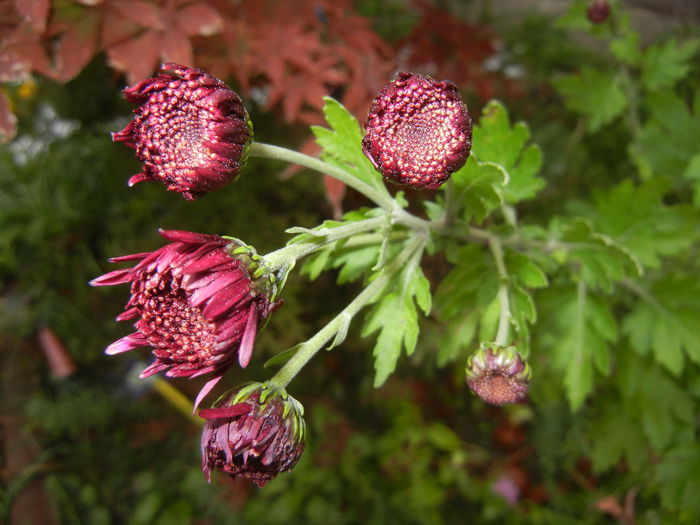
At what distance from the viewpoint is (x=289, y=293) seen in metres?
2.23

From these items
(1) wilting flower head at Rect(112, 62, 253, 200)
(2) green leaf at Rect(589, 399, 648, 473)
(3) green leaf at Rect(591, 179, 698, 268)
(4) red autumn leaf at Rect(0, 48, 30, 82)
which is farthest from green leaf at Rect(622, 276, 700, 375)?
(4) red autumn leaf at Rect(0, 48, 30, 82)

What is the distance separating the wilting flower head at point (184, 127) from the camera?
2.95ft

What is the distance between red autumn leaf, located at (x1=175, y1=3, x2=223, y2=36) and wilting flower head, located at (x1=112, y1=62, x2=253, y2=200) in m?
0.58

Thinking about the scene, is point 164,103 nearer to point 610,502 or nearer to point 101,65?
point 101,65

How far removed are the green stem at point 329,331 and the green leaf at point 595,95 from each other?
1403 mm

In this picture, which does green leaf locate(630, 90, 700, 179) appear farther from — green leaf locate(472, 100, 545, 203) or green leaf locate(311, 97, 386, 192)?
green leaf locate(311, 97, 386, 192)

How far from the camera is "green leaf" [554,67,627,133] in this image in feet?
7.05

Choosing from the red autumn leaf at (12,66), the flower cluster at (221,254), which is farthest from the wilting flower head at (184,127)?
the red autumn leaf at (12,66)

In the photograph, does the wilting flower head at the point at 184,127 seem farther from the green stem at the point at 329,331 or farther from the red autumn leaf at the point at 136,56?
the red autumn leaf at the point at 136,56

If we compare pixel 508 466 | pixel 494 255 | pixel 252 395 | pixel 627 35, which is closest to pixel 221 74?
pixel 494 255

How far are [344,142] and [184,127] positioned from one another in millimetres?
378

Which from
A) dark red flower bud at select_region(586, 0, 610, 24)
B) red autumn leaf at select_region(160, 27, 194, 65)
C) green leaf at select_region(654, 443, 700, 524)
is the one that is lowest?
green leaf at select_region(654, 443, 700, 524)

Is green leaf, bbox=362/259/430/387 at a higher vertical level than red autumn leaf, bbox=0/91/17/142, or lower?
lower

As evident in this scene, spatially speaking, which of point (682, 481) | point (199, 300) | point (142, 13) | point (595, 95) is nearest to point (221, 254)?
point (199, 300)
